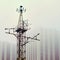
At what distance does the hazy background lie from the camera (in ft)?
10.3

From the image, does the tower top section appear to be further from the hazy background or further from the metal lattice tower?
the hazy background

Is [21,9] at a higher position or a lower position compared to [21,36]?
higher

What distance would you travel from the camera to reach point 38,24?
10.7ft

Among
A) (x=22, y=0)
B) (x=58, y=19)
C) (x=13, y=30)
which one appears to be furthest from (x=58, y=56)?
(x=22, y=0)

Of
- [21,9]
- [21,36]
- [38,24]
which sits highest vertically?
[21,9]

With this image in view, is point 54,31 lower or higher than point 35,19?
lower

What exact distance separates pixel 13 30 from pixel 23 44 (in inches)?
12.1

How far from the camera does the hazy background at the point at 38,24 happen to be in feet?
10.3

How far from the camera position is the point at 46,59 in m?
3.15

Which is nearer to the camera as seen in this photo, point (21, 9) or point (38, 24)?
point (21, 9)

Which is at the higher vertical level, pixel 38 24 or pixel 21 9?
pixel 21 9

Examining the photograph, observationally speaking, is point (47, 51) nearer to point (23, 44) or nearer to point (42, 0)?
point (23, 44)

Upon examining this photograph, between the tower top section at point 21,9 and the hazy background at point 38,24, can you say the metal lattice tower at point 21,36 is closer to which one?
the tower top section at point 21,9

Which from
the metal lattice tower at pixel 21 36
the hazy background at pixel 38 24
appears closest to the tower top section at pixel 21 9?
the metal lattice tower at pixel 21 36
